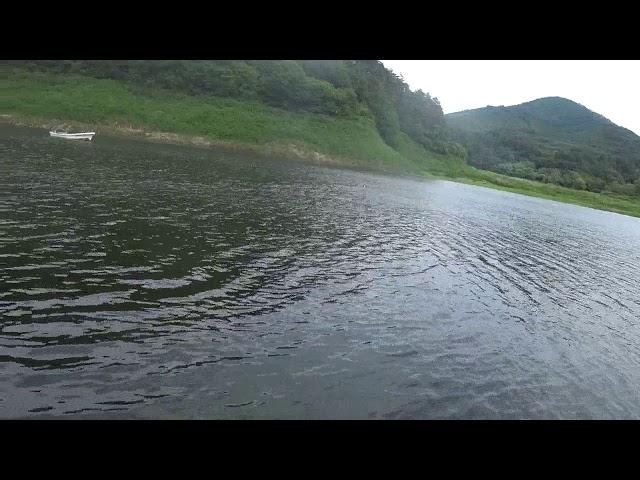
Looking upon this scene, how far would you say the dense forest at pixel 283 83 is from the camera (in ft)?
331

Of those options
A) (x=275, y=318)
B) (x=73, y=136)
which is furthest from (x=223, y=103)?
(x=275, y=318)

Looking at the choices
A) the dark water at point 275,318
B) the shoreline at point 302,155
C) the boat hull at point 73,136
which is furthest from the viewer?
the shoreline at point 302,155

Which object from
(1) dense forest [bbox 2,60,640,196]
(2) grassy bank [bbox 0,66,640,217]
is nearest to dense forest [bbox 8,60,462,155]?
(1) dense forest [bbox 2,60,640,196]

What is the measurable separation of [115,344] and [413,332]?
10.7 m

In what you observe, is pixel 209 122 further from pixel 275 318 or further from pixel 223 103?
pixel 275 318

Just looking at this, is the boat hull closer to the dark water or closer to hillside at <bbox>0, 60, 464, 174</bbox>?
hillside at <bbox>0, 60, 464, 174</bbox>

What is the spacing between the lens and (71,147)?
5059cm

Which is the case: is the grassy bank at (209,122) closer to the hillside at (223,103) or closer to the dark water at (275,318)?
the hillside at (223,103)

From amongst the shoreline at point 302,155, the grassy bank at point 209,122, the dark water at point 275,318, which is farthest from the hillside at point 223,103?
the dark water at point 275,318

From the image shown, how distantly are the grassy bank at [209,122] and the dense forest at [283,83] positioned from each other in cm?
441
